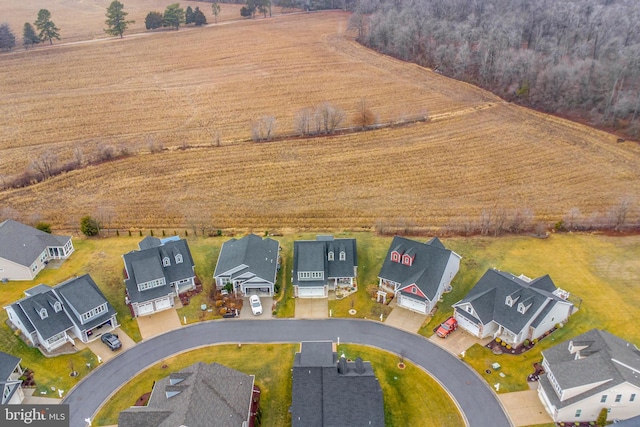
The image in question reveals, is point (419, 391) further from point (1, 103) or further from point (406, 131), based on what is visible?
point (1, 103)

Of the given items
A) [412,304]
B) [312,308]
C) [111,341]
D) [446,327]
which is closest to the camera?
[111,341]

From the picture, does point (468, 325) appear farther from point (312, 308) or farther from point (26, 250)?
point (26, 250)

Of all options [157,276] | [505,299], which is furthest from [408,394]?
[157,276]

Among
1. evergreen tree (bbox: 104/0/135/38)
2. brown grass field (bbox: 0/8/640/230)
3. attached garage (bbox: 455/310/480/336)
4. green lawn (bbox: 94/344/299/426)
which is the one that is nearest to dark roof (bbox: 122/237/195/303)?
green lawn (bbox: 94/344/299/426)

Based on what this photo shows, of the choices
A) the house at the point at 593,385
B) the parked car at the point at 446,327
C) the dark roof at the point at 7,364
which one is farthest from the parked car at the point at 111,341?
the house at the point at 593,385

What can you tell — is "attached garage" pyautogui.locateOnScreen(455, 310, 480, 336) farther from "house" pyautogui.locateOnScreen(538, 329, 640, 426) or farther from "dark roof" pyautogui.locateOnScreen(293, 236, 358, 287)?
"dark roof" pyautogui.locateOnScreen(293, 236, 358, 287)

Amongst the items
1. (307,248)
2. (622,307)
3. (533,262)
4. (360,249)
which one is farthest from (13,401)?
(622,307)

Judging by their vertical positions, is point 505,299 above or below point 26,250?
below
